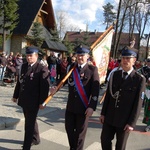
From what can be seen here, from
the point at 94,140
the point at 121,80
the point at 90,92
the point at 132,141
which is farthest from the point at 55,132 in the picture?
Result: the point at 121,80

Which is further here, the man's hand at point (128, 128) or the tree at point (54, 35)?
the tree at point (54, 35)

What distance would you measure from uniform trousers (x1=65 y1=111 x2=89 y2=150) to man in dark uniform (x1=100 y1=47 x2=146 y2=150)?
54 cm

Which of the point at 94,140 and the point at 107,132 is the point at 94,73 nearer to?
the point at 107,132

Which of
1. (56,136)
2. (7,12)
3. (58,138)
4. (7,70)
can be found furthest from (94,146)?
(7,12)

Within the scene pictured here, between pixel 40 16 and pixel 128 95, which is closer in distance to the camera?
pixel 128 95

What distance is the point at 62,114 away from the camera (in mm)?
7922

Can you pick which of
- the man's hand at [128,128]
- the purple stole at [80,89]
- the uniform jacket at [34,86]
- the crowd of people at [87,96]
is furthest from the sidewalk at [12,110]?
the man's hand at [128,128]

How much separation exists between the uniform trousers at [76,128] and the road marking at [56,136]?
1.09 metres

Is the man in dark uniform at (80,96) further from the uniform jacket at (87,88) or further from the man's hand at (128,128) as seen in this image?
the man's hand at (128,128)

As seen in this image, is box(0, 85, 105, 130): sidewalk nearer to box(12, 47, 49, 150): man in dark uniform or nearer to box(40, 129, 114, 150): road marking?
box(40, 129, 114, 150): road marking

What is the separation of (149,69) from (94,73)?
4634mm

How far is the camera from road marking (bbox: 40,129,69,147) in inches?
216

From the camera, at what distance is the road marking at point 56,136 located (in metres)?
5.49

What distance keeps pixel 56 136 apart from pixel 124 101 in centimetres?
266
